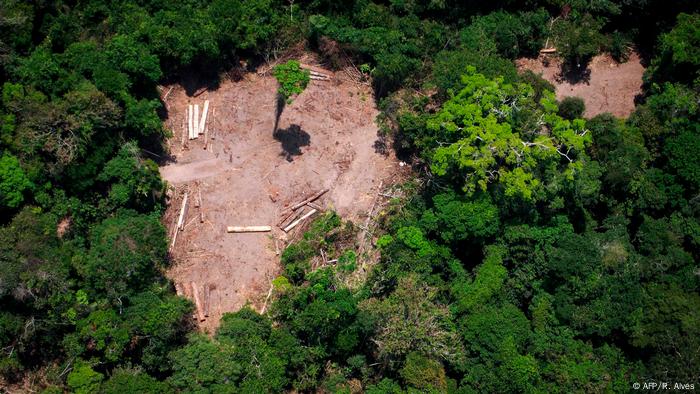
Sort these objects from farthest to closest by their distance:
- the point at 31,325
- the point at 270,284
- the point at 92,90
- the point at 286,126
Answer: the point at 286,126 < the point at 270,284 < the point at 92,90 < the point at 31,325

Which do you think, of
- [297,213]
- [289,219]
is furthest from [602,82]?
[289,219]

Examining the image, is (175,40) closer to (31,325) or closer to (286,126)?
(286,126)

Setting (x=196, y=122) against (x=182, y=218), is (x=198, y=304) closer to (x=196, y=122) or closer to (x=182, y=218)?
(x=182, y=218)

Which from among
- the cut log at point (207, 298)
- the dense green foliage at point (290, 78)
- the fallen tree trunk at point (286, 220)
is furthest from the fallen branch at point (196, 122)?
the cut log at point (207, 298)

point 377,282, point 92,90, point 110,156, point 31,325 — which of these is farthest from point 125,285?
point 377,282

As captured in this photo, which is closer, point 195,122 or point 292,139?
point 195,122

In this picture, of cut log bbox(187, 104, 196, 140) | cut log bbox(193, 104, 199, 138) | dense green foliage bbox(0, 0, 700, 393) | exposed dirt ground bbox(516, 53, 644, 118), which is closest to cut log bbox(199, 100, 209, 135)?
cut log bbox(193, 104, 199, 138)
